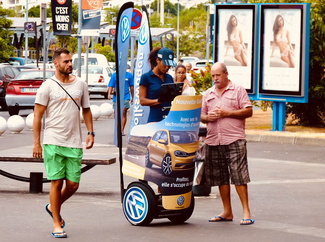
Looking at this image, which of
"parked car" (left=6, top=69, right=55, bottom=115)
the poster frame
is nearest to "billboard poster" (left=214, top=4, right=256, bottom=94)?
the poster frame

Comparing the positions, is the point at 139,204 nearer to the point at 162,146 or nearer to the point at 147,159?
the point at 147,159

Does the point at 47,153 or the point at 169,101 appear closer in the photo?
the point at 47,153

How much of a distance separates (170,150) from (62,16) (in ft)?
54.4

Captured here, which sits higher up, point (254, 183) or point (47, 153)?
point (47, 153)

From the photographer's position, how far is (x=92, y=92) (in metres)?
40.2

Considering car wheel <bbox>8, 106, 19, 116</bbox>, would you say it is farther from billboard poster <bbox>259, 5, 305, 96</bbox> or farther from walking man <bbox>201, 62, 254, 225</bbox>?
walking man <bbox>201, 62, 254, 225</bbox>

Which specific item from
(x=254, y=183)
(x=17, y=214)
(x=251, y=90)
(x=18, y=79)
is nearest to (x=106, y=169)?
(x=254, y=183)

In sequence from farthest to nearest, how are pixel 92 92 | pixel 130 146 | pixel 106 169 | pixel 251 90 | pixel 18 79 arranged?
pixel 92 92, pixel 18 79, pixel 251 90, pixel 106 169, pixel 130 146

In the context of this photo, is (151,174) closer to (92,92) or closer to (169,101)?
(169,101)

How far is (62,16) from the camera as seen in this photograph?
2478cm

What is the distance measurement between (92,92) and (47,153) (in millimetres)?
31933

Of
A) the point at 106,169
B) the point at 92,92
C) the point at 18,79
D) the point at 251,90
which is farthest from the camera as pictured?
the point at 92,92

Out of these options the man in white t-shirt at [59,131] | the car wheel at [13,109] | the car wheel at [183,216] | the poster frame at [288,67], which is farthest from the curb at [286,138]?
the car wheel at [13,109]

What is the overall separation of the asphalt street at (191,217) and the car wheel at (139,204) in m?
0.09
